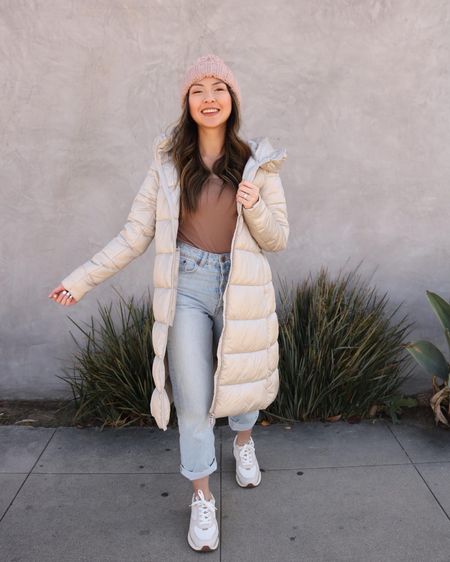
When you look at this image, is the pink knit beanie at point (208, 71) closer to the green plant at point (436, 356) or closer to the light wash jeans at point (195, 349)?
the light wash jeans at point (195, 349)

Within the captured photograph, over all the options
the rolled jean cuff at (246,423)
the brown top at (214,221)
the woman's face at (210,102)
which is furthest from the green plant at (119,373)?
the woman's face at (210,102)

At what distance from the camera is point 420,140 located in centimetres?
377

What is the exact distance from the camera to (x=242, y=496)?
9.77 ft

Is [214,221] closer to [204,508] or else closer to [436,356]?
[204,508]

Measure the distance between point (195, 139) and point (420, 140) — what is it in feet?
5.69

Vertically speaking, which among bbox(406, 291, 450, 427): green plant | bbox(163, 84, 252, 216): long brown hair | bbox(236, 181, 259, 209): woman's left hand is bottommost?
bbox(406, 291, 450, 427): green plant

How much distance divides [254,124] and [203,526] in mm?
2343

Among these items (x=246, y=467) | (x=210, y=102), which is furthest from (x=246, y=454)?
(x=210, y=102)

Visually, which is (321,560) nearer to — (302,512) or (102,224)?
(302,512)

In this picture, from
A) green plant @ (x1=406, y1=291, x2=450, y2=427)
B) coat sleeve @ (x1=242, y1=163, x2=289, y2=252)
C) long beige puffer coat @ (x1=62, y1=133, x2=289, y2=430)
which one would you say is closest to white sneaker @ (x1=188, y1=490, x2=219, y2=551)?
long beige puffer coat @ (x1=62, y1=133, x2=289, y2=430)

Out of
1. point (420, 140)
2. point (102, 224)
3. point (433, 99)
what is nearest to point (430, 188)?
point (420, 140)

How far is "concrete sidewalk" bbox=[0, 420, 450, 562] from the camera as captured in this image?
8.61 ft

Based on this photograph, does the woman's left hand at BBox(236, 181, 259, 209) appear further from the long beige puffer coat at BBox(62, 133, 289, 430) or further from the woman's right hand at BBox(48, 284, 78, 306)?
the woman's right hand at BBox(48, 284, 78, 306)

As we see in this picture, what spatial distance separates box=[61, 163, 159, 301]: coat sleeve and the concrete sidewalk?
1.08 metres
